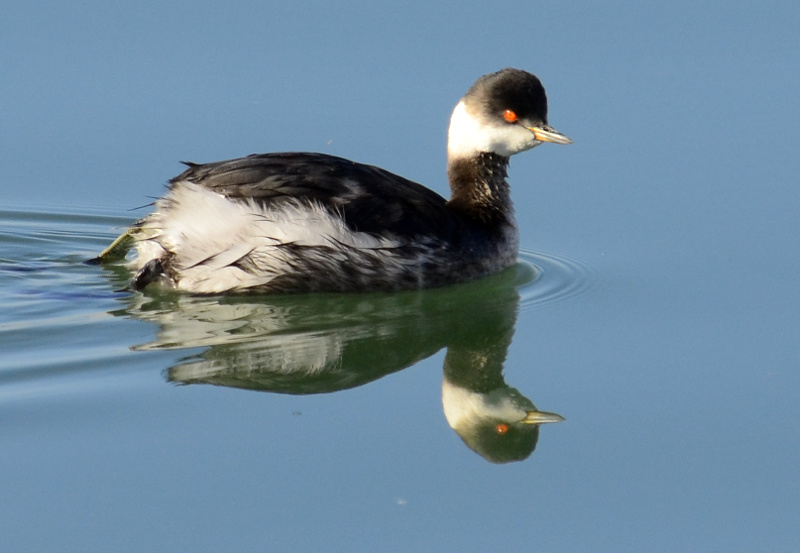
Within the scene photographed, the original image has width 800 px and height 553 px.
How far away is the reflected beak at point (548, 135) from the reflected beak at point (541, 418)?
2345mm

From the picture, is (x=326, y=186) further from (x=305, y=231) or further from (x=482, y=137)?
(x=482, y=137)

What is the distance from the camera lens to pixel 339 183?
7.32 m

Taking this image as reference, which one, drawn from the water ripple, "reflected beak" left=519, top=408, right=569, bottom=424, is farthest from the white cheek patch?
"reflected beak" left=519, top=408, right=569, bottom=424

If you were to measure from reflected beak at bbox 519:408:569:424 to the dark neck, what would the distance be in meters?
2.29

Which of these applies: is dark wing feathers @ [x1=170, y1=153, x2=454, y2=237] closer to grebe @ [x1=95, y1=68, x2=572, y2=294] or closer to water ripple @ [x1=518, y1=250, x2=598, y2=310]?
grebe @ [x1=95, y1=68, x2=572, y2=294]

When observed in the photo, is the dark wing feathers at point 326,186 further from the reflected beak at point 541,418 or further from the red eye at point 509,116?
the reflected beak at point 541,418

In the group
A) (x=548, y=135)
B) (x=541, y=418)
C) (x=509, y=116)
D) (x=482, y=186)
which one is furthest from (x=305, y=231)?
(x=541, y=418)

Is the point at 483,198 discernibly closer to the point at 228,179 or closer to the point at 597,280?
the point at 597,280

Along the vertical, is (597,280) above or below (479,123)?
below

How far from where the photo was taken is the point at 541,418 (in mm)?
5957

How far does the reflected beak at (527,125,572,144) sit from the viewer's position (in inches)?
311

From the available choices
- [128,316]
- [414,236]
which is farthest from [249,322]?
[414,236]

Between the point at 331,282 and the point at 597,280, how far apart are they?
5.05 ft

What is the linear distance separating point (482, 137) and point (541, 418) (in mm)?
2579
